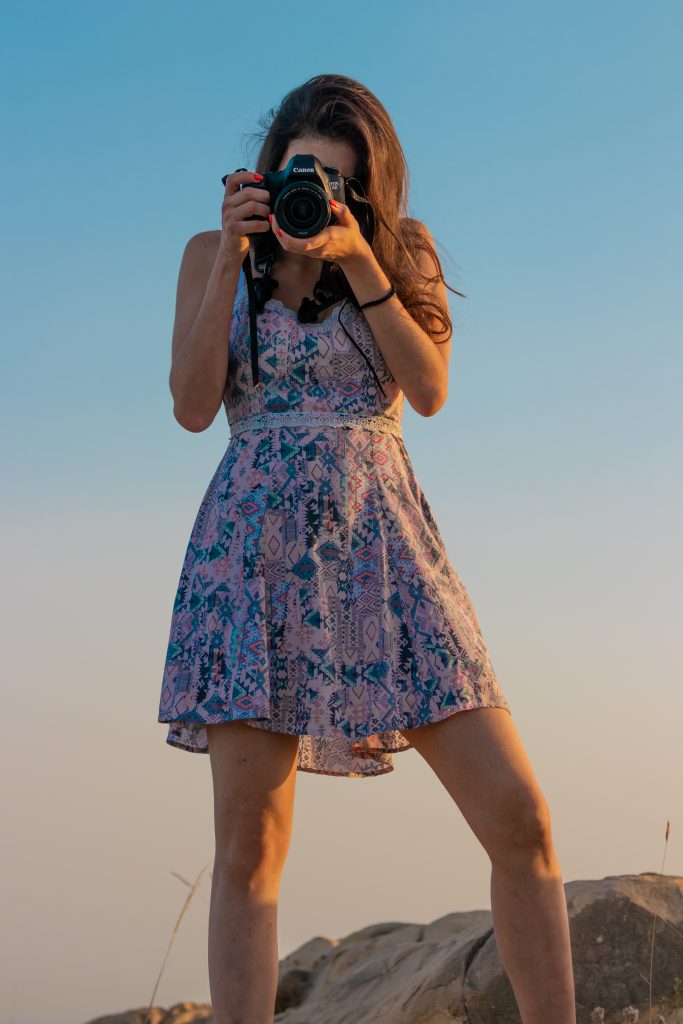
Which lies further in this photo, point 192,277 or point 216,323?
point 192,277

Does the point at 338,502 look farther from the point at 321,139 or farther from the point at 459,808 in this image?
the point at 321,139

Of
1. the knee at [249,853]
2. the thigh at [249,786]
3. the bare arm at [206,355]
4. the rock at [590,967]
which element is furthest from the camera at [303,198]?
the rock at [590,967]

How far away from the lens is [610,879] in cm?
380

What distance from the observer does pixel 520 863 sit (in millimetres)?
2145

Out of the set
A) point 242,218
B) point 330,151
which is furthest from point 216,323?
point 330,151

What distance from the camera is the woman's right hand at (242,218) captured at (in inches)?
96.4

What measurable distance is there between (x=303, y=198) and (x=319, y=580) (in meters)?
0.80

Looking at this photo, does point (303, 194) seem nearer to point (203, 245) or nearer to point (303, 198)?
point (303, 198)

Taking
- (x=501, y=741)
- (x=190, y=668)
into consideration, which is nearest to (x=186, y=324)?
(x=190, y=668)

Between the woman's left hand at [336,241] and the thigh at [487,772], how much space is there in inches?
38.9

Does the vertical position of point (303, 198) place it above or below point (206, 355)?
above

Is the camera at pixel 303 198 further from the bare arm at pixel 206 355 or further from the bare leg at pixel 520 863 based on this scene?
the bare leg at pixel 520 863

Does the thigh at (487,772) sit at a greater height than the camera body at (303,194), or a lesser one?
lesser

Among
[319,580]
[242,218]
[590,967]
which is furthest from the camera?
[590,967]
